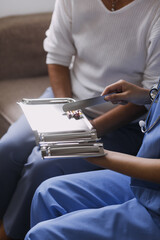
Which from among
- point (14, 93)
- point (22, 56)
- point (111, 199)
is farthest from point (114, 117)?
point (22, 56)

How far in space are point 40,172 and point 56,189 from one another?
0.21m

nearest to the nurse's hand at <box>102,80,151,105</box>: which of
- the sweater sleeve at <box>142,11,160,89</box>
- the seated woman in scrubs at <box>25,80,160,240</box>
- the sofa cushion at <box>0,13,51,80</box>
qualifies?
the seated woman in scrubs at <box>25,80,160,240</box>

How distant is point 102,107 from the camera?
1219 millimetres

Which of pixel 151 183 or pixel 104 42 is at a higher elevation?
pixel 104 42

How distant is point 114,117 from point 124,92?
0.18 meters

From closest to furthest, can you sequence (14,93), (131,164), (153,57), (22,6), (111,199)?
1. (131,164)
2. (111,199)
3. (153,57)
4. (14,93)
5. (22,6)

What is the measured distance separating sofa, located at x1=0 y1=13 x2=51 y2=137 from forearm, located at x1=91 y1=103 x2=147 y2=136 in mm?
423

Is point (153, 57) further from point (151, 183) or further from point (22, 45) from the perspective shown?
point (22, 45)

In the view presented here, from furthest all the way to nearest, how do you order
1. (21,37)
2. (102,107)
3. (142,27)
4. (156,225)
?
(21,37) → (102,107) → (142,27) → (156,225)

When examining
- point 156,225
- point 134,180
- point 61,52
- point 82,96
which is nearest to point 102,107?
point 82,96

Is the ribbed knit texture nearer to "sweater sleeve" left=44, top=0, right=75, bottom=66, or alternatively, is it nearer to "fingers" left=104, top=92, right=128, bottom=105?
"sweater sleeve" left=44, top=0, right=75, bottom=66

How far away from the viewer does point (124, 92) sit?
99 centimetres

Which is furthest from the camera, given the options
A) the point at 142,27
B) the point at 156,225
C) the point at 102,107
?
the point at 102,107

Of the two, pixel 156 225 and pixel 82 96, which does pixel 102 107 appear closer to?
pixel 82 96
